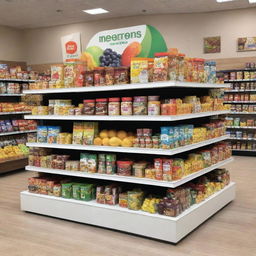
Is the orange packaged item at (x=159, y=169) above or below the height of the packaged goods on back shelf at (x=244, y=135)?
above

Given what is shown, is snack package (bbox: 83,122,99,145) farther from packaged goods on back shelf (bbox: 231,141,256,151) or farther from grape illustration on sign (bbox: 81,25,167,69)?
packaged goods on back shelf (bbox: 231,141,256,151)

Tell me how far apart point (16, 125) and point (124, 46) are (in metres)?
4.14

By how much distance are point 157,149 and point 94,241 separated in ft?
3.78

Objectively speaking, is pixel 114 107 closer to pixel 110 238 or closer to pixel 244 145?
pixel 110 238

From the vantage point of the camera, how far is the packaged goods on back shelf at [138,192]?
3506 millimetres

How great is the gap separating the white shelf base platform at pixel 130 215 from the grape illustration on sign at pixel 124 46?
5.83ft

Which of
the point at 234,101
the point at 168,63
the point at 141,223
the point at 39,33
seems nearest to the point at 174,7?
the point at 234,101

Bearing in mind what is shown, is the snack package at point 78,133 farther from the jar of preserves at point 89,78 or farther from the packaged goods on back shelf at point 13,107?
the packaged goods on back shelf at point 13,107

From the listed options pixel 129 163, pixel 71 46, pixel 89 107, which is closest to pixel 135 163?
pixel 129 163

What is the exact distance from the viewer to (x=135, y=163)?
3729 mm

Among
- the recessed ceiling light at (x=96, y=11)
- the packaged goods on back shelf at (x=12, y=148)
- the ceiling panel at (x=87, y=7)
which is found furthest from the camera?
the recessed ceiling light at (x=96, y=11)

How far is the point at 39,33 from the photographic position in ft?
38.7

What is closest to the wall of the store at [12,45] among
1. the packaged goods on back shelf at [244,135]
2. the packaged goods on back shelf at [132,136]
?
the packaged goods on back shelf at [244,135]

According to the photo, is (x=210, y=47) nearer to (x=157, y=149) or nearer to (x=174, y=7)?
(x=174, y=7)
